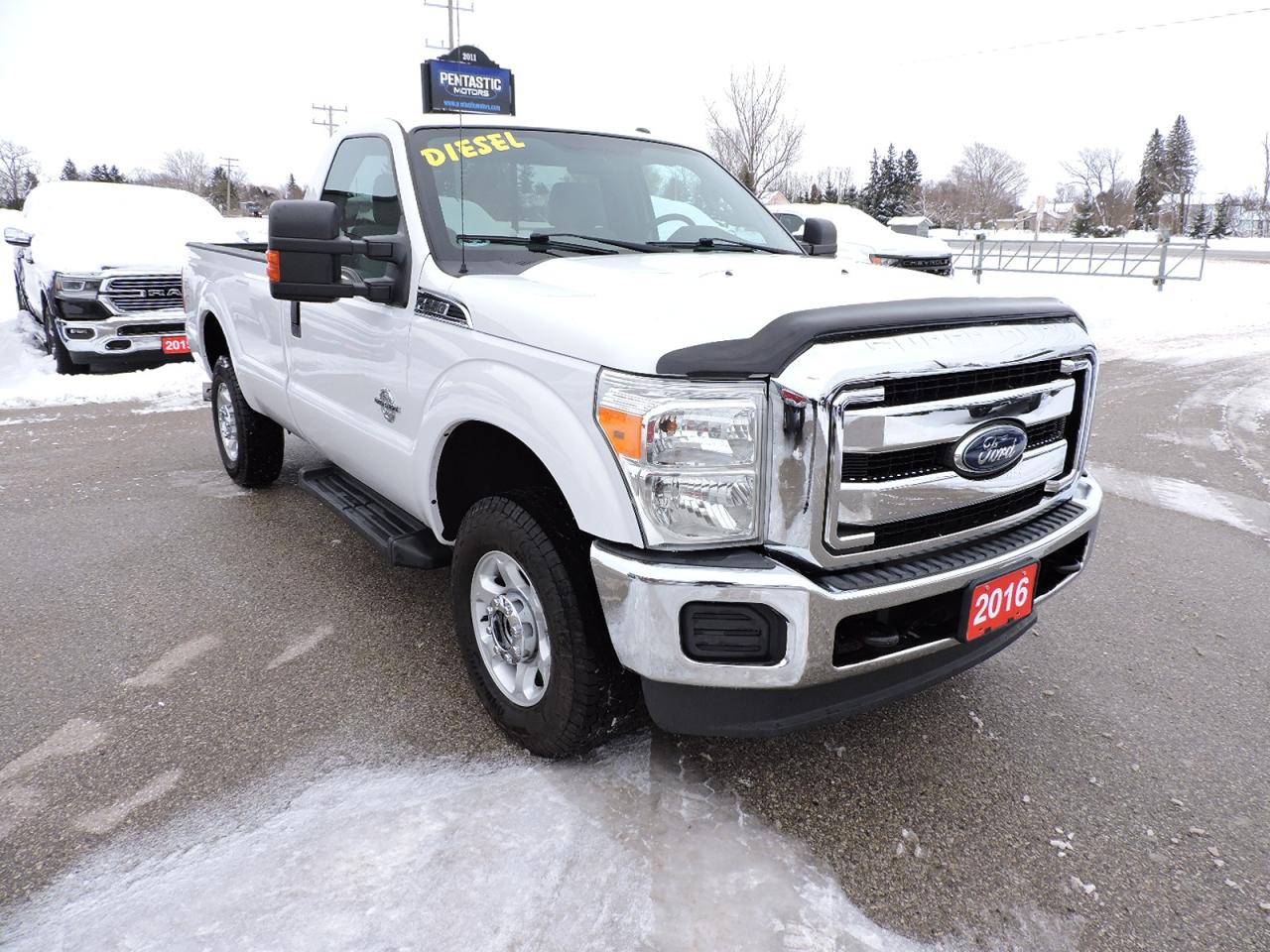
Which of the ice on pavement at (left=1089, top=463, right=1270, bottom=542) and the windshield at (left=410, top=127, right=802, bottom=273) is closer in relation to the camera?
the windshield at (left=410, top=127, right=802, bottom=273)

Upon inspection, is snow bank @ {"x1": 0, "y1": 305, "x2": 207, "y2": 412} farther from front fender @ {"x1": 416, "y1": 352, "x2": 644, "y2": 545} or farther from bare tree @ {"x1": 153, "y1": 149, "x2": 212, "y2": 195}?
bare tree @ {"x1": 153, "y1": 149, "x2": 212, "y2": 195}

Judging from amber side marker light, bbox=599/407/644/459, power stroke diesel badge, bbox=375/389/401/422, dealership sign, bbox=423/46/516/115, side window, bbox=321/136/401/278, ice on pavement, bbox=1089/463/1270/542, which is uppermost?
dealership sign, bbox=423/46/516/115

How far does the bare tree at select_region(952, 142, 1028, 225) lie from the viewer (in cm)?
6694

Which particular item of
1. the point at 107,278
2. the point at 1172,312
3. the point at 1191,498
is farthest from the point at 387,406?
the point at 1172,312

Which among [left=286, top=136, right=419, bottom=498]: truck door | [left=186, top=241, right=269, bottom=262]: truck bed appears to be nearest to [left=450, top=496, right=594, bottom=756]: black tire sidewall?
[left=286, top=136, right=419, bottom=498]: truck door

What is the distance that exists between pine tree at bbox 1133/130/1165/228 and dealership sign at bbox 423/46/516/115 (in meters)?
66.3

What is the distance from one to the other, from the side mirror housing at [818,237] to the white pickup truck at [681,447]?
964mm

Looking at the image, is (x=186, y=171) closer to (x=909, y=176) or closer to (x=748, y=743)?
(x=909, y=176)

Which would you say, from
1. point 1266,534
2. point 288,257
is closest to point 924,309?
point 288,257

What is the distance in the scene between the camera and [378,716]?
3027 mm

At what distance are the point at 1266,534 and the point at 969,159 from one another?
239 feet

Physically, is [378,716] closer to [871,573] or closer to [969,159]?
[871,573]

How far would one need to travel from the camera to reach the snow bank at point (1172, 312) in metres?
11.8

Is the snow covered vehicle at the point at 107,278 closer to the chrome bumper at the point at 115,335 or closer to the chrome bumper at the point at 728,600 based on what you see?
the chrome bumper at the point at 115,335
